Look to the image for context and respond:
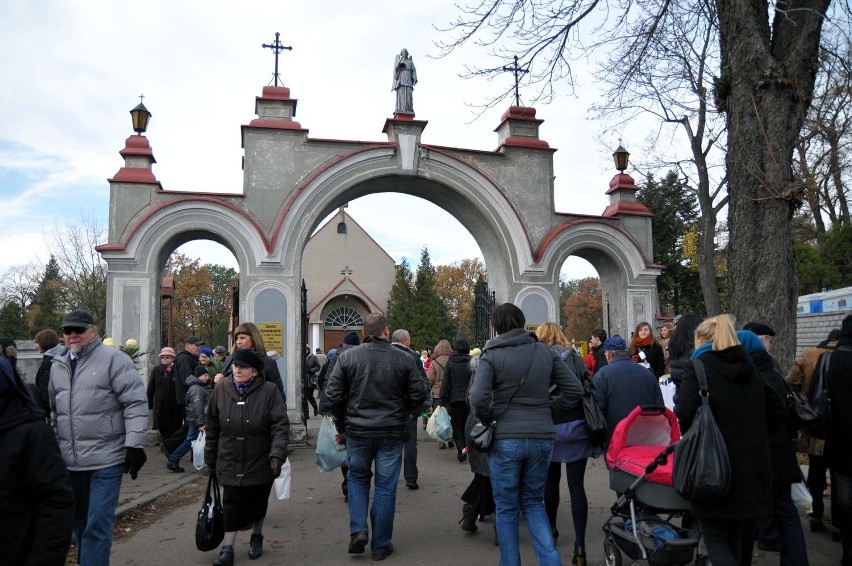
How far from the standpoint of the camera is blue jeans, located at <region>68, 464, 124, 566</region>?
481cm

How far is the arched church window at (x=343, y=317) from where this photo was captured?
37656mm

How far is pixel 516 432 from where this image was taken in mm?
4910

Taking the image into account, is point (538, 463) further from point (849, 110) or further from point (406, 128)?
point (849, 110)

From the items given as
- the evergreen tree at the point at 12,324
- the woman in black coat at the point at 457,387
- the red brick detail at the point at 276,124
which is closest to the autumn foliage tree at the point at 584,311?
the evergreen tree at the point at 12,324

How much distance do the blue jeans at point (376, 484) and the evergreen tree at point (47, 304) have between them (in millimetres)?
42968

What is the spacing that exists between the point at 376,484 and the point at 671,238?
88.9 ft

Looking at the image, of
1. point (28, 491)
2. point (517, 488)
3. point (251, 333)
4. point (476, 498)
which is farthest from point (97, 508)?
point (476, 498)

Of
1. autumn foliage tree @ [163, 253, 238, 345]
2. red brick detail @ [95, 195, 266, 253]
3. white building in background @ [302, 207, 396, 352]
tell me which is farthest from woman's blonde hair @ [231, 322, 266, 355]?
autumn foliage tree @ [163, 253, 238, 345]

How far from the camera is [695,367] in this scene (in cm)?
433

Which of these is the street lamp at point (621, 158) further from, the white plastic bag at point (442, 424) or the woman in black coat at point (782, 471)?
the woman in black coat at point (782, 471)

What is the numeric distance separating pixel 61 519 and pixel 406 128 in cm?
1198

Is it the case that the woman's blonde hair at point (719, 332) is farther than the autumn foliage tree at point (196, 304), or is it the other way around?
the autumn foliage tree at point (196, 304)

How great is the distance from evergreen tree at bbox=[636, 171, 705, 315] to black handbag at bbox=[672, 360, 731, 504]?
26.9 meters

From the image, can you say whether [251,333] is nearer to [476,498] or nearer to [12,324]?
[476,498]
